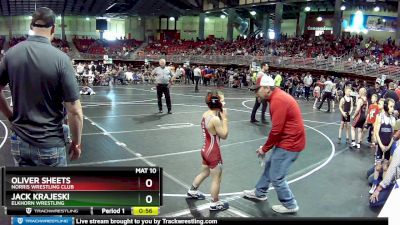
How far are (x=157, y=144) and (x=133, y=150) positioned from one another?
848mm

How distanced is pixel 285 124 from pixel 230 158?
10.6 ft

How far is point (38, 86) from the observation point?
300 centimetres

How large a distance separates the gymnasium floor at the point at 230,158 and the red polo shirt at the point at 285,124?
1036 millimetres

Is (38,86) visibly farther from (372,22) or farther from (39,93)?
(372,22)

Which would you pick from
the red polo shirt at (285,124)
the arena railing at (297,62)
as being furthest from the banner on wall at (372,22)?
the red polo shirt at (285,124)

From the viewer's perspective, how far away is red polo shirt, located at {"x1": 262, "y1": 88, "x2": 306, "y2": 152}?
5500 millimetres

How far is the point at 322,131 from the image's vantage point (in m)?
12.5

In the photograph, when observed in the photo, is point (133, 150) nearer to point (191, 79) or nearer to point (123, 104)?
point (123, 104)

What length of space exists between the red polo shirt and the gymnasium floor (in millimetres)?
1036

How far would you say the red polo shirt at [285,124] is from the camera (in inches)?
217
